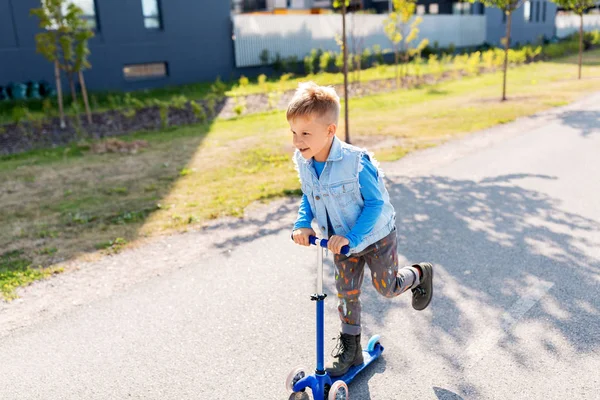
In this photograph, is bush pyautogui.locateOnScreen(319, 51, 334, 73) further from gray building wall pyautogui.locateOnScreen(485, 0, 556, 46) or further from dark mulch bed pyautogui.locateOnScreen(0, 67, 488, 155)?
gray building wall pyautogui.locateOnScreen(485, 0, 556, 46)

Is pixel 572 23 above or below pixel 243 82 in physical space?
above

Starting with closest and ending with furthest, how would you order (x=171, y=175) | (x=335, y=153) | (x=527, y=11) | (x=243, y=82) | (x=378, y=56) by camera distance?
(x=335, y=153) → (x=171, y=175) → (x=243, y=82) → (x=378, y=56) → (x=527, y=11)

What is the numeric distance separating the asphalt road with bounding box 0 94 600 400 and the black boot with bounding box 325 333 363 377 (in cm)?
12

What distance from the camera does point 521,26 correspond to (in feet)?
137

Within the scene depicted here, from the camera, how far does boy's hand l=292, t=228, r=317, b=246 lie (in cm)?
318

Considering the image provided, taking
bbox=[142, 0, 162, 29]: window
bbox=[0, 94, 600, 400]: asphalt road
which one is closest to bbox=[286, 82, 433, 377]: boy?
bbox=[0, 94, 600, 400]: asphalt road

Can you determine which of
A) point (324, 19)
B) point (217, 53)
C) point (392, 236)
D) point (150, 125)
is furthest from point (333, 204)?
point (324, 19)

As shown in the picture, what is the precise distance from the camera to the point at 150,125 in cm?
1398

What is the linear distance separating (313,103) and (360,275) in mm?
1210

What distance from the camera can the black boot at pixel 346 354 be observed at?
11.6ft

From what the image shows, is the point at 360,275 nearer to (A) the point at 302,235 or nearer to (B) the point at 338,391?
(A) the point at 302,235

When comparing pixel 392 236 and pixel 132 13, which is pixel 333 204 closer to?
pixel 392 236

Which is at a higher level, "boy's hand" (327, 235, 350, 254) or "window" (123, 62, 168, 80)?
"window" (123, 62, 168, 80)

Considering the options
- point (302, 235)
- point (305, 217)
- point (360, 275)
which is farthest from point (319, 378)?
point (305, 217)
